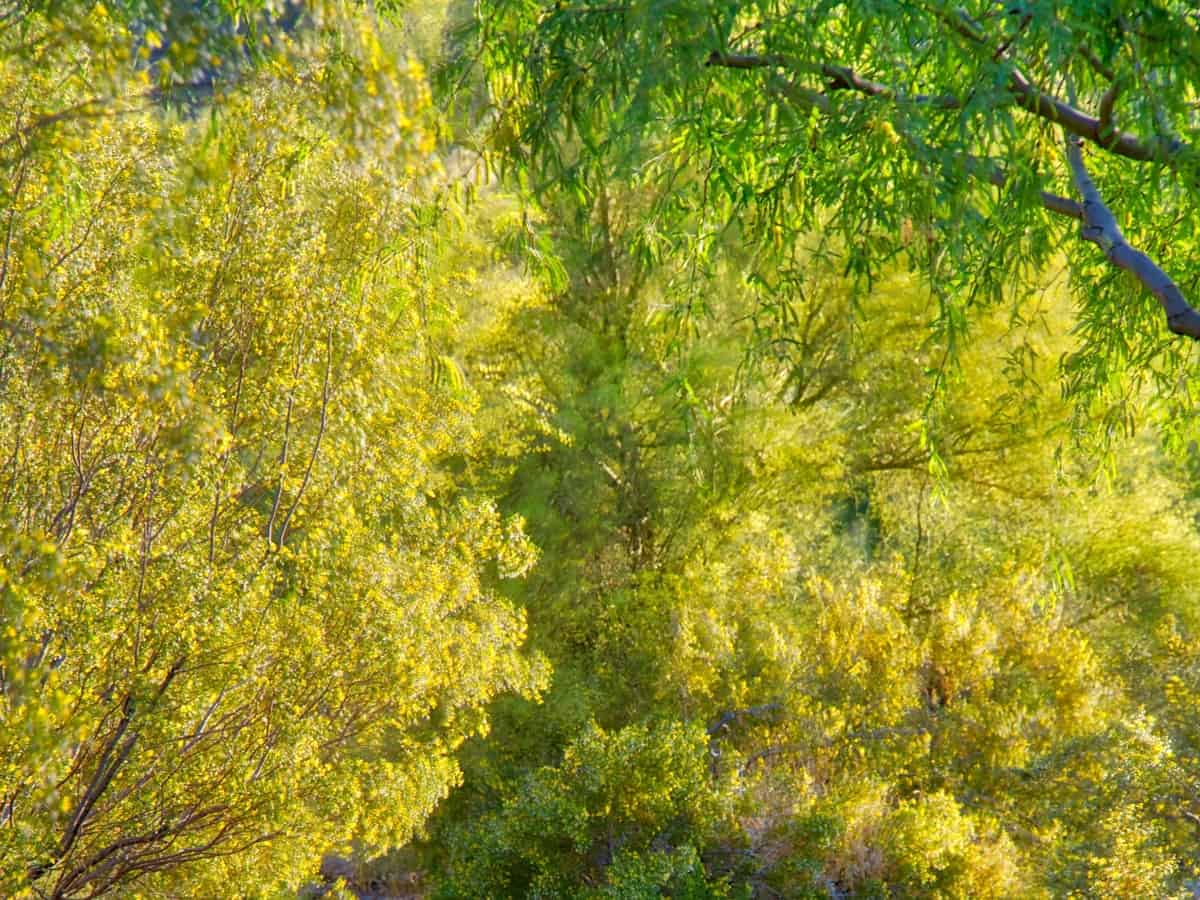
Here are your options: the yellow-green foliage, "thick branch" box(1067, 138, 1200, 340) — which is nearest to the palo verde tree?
"thick branch" box(1067, 138, 1200, 340)

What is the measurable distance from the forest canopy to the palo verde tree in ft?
0.07

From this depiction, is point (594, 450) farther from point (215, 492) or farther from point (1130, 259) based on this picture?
point (1130, 259)

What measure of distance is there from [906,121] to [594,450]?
9.06m

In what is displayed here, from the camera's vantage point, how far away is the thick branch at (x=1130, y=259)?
113 inches

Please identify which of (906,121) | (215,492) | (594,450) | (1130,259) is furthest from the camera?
(594,450)

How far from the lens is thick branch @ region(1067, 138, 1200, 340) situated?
2869 millimetres

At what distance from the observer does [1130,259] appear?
3.01 metres

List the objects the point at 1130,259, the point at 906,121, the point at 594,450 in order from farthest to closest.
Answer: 1. the point at 594,450
2. the point at 1130,259
3. the point at 906,121

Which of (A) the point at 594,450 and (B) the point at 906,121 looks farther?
(A) the point at 594,450

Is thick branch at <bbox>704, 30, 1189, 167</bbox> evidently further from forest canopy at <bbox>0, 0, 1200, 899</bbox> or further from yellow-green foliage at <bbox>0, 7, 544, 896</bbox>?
yellow-green foliage at <bbox>0, 7, 544, 896</bbox>

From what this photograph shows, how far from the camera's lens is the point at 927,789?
9.08 m

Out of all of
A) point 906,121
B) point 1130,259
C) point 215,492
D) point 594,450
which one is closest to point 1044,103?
point 1130,259

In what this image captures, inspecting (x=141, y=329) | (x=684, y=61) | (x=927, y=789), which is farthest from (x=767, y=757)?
(x=684, y=61)

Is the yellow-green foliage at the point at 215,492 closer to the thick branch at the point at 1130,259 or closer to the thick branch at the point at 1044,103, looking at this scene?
the thick branch at the point at 1044,103
